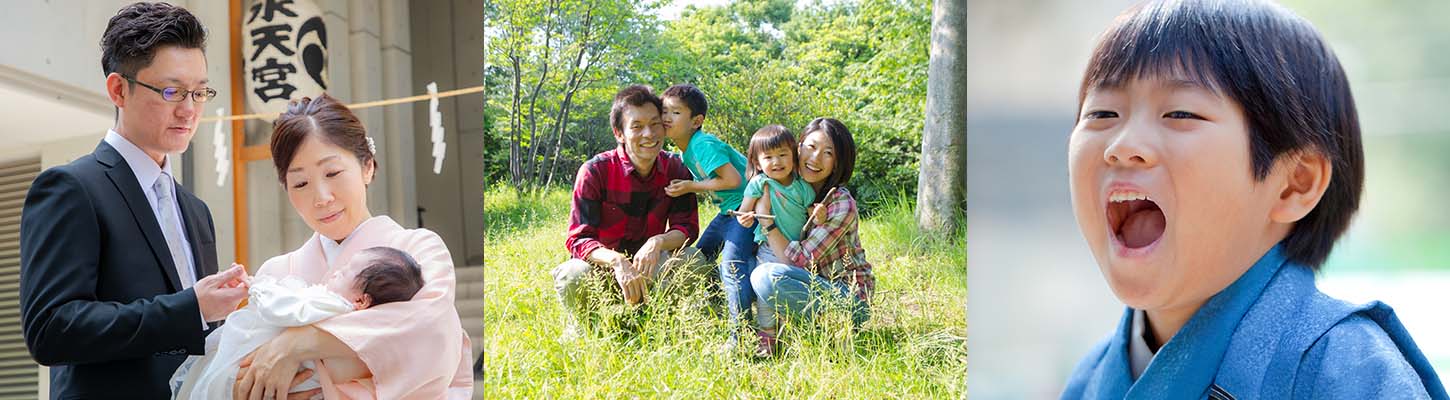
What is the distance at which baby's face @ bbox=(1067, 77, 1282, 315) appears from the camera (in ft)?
5.08

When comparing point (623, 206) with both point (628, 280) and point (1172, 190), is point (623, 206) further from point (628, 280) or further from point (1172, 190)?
point (1172, 190)

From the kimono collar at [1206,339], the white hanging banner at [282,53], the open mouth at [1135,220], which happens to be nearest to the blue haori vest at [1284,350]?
the kimono collar at [1206,339]

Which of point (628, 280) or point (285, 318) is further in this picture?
point (628, 280)

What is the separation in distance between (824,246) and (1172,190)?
1.82 metres

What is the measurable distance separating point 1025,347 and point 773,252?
2.79ft

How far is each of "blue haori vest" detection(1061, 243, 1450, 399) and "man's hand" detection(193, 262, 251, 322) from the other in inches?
93.9

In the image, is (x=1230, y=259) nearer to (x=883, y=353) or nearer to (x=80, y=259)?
(x=883, y=353)

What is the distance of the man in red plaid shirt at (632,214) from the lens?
3619 millimetres

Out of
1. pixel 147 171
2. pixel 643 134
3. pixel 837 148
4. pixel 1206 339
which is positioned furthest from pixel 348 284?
pixel 1206 339

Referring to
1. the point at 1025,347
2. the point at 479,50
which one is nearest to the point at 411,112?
the point at 479,50

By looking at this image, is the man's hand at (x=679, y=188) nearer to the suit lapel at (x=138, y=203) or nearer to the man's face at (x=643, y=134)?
the man's face at (x=643, y=134)

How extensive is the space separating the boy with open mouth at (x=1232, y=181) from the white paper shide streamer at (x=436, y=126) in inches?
96.7

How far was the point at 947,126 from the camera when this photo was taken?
3.29 metres

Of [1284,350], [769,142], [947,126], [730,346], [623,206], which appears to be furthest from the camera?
[623,206]
